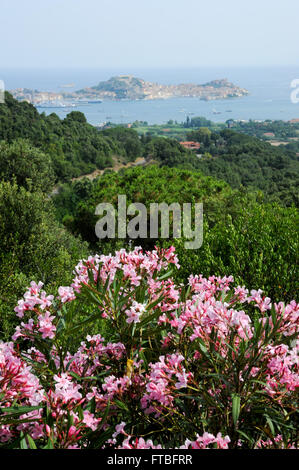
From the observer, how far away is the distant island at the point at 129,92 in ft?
326

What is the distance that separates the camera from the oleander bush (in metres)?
2.21

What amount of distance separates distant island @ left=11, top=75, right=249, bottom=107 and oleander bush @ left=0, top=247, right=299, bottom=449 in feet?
249

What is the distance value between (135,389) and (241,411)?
0.76m

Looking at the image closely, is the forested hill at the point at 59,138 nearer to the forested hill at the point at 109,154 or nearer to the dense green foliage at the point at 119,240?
the forested hill at the point at 109,154

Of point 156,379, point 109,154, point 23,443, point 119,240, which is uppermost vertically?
point 109,154

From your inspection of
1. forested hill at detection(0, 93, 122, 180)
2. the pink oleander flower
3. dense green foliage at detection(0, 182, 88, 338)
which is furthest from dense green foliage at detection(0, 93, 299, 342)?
the pink oleander flower

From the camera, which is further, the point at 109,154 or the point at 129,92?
the point at 129,92

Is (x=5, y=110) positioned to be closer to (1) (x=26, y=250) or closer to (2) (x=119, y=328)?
(1) (x=26, y=250)

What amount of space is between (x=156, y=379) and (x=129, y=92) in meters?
152

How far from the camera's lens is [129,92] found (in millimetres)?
142375

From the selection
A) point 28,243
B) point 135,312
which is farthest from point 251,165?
point 135,312

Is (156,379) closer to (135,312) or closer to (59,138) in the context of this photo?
(135,312)

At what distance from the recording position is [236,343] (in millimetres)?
2611

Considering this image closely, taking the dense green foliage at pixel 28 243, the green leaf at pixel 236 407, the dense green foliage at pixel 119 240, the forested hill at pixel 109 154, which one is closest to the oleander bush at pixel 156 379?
the green leaf at pixel 236 407
